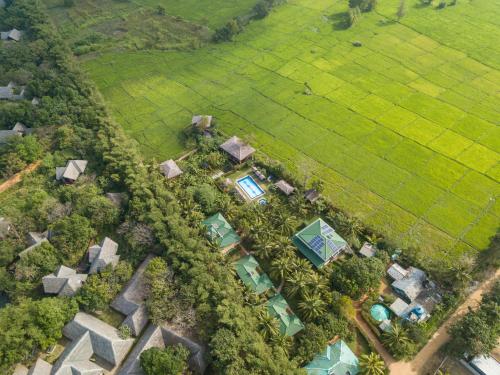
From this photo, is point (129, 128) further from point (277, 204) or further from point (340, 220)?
point (340, 220)

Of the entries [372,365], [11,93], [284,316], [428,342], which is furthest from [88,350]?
[11,93]

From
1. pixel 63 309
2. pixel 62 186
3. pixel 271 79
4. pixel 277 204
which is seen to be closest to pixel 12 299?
pixel 63 309

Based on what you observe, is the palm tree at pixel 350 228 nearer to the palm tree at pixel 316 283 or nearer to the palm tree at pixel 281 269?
the palm tree at pixel 316 283

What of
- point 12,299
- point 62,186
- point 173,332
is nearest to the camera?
point 173,332

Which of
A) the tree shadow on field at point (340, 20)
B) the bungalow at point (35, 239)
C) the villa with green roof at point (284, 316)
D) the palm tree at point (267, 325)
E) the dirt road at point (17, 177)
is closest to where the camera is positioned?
the palm tree at point (267, 325)

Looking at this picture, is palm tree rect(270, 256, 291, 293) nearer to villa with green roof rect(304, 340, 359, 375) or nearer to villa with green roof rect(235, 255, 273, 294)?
villa with green roof rect(235, 255, 273, 294)

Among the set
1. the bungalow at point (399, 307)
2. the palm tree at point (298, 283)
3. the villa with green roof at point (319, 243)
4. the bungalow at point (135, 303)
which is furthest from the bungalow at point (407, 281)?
the bungalow at point (135, 303)

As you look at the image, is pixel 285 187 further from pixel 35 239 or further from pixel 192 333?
pixel 35 239
